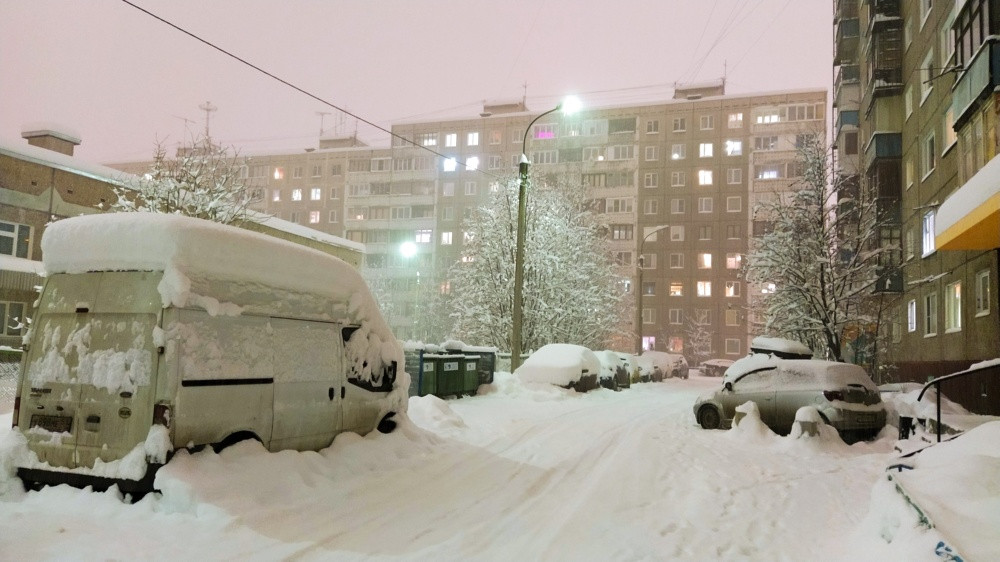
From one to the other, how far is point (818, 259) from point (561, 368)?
973cm

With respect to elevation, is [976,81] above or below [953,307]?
above

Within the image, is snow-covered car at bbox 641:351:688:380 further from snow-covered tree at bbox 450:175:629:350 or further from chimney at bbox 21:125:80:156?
chimney at bbox 21:125:80:156

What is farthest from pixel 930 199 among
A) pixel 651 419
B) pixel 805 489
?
pixel 805 489

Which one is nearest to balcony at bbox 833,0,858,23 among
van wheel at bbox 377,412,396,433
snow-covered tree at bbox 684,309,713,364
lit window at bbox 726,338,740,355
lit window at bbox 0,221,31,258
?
snow-covered tree at bbox 684,309,713,364

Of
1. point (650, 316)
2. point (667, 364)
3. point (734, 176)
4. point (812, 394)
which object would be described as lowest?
point (667, 364)

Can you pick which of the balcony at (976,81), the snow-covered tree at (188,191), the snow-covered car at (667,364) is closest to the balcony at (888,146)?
the balcony at (976,81)

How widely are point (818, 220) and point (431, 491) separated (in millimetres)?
22119

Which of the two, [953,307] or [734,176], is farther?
[734,176]

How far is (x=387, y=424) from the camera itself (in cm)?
935

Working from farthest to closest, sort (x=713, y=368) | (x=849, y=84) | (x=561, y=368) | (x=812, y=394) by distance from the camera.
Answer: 1. (x=713, y=368)
2. (x=849, y=84)
3. (x=561, y=368)
4. (x=812, y=394)

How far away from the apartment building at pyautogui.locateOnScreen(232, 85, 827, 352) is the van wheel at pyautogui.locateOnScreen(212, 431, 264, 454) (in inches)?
2133

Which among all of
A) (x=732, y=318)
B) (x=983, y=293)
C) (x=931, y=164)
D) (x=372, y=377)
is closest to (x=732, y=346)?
(x=732, y=318)

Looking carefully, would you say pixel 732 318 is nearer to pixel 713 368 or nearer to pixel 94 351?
pixel 713 368

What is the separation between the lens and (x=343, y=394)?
823 centimetres
